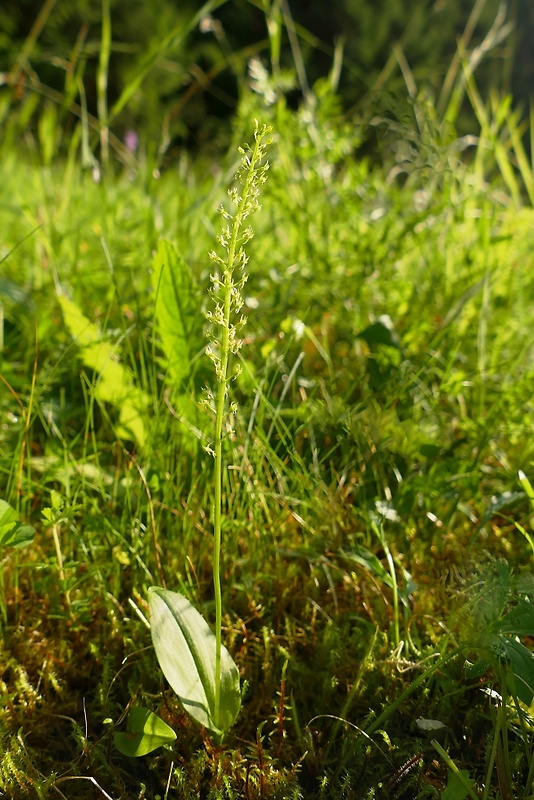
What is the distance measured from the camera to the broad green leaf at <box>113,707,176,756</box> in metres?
0.70

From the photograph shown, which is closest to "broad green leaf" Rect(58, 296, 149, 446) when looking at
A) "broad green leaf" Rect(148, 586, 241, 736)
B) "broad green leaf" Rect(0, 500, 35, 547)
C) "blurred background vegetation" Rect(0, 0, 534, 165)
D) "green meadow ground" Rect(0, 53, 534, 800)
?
"green meadow ground" Rect(0, 53, 534, 800)

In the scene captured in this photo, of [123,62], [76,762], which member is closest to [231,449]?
[76,762]

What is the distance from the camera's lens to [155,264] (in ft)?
3.35

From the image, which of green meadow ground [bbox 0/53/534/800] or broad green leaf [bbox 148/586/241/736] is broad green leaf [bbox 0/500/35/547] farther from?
broad green leaf [bbox 148/586/241/736]

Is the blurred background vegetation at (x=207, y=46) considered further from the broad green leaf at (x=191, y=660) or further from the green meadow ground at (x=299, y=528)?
the broad green leaf at (x=191, y=660)

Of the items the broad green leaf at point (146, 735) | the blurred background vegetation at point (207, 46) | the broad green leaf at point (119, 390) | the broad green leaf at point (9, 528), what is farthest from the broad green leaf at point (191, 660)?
the blurred background vegetation at point (207, 46)

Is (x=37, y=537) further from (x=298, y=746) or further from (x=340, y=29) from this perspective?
(x=340, y=29)

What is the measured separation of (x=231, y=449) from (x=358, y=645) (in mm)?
282

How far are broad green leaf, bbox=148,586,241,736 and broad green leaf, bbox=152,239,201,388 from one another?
0.41 m

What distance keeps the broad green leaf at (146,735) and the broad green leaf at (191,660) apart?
0.03m

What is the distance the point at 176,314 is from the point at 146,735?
1.90ft

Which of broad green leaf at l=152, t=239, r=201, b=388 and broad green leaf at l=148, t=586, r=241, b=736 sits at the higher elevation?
broad green leaf at l=152, t=239, r=201, b=388

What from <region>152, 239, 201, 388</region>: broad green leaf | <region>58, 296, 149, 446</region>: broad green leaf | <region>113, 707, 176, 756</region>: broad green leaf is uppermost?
<region>152, 239, 201, 388</region>: broad green leaf

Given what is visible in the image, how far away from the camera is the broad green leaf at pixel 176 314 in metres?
1.05
